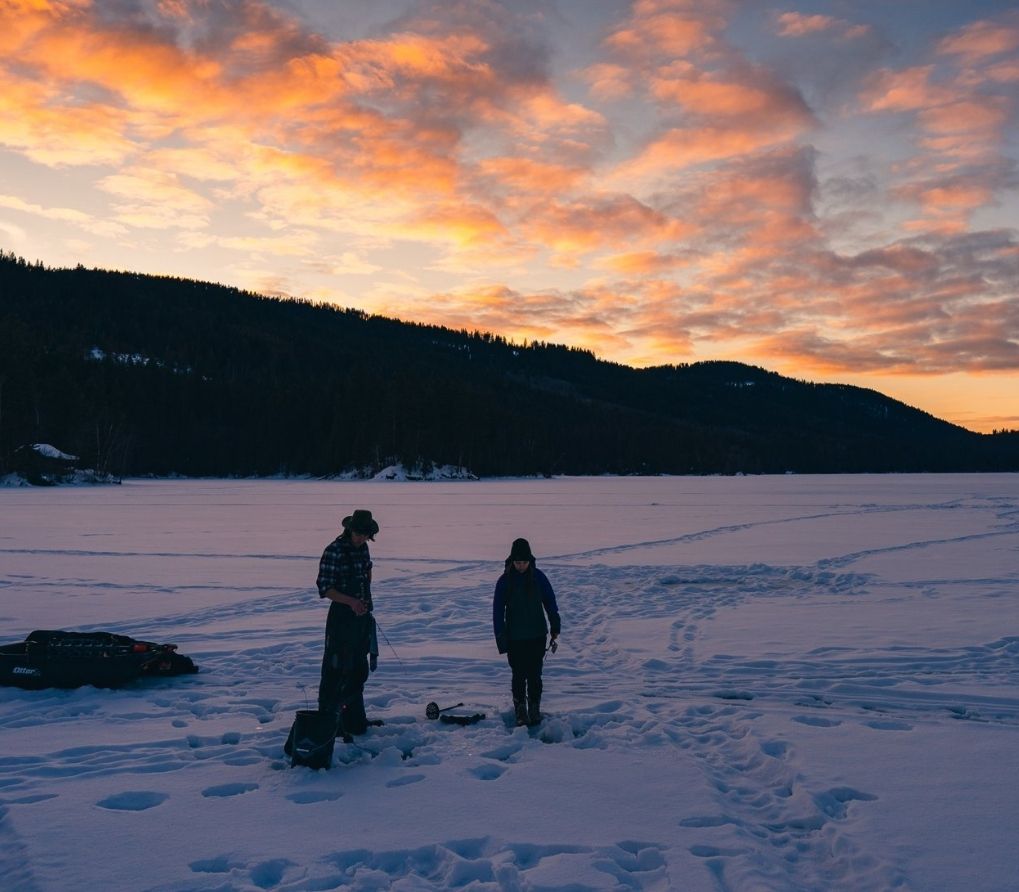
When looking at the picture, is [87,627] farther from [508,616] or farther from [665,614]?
[665,614]

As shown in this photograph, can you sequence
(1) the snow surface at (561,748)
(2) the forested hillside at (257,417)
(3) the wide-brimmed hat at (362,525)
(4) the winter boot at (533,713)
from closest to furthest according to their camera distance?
(1) the snow surface at (561,748)
(3) the wide-brimmed hat at (362,525)
(4) the winter boot at (533,713)
(2) the forested hillside at (257,417)

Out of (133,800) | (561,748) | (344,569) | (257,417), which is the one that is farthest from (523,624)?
(257,417)

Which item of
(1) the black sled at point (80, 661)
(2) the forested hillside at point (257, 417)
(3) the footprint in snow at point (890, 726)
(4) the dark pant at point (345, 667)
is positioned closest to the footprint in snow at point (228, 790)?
(4) the dark pant at point (345, 667)

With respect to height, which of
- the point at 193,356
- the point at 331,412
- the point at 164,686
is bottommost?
the point at 164,686

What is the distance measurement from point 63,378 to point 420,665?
91.0 m

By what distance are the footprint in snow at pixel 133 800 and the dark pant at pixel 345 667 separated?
1.38 metres

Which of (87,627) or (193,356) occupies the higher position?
(193,356)

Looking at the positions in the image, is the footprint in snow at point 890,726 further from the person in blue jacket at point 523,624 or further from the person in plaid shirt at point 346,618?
the person in plaid shirt at point 346,618

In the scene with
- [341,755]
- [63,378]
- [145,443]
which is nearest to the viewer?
[341,755]

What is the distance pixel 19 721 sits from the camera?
757 centimetres

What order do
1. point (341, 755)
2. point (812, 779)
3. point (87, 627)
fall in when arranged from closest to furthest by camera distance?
point (812, 779) → point (341, 755) → point (87, 627)

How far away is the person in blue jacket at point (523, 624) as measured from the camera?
753 centimetres

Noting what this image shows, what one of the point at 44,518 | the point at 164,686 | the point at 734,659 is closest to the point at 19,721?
the point at 164,686

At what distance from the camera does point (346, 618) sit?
274 inches
